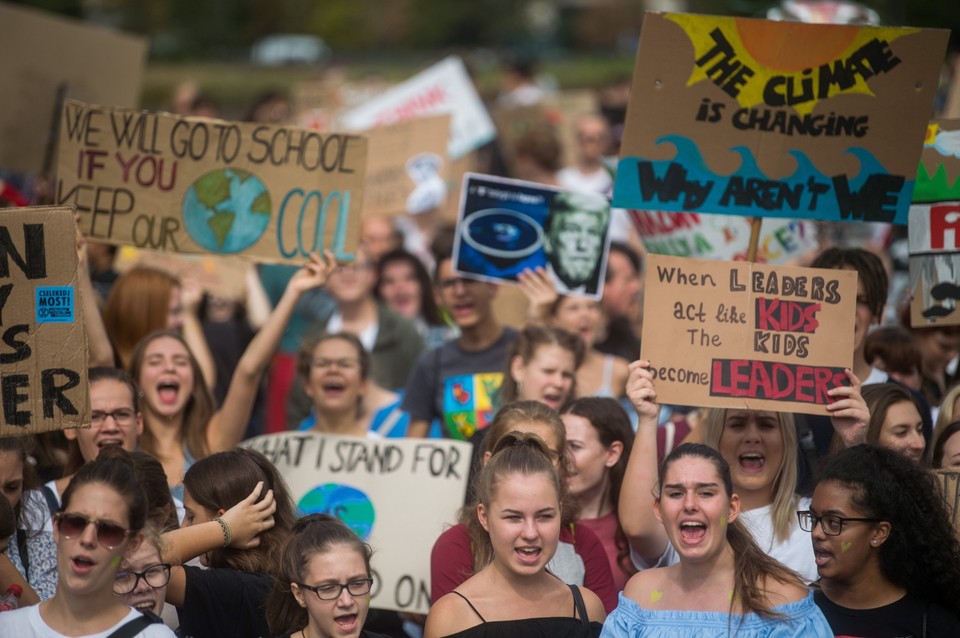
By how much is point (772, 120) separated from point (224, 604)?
3155mm

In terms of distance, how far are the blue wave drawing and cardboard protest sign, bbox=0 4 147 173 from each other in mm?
4369

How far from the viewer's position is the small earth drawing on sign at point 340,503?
6.38 metres

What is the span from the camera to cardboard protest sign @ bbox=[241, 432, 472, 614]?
20.2 ft

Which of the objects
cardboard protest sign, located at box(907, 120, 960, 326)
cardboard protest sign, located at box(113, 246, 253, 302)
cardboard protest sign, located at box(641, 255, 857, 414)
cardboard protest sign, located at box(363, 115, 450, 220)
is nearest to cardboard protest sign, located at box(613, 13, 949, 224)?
cardboard protest sign, located at box(907, 120, 960, 326)

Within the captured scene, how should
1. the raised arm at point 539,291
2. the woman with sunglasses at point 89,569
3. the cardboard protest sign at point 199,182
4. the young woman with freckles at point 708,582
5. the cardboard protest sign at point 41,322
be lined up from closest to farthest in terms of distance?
the woman with sunglasses at point 89,569 < the young woman with freckles at point 708,582 < the cardboard protest sign at point 41,322 < the cardboard protest sign at point 199,182 < the raised arm at point 539,291

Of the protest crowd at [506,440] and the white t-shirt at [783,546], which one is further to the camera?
the white t-shirt at [783,546]

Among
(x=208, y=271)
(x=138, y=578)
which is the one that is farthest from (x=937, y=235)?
(x=208, y=271)

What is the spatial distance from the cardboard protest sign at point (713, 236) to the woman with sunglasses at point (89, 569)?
4158mm

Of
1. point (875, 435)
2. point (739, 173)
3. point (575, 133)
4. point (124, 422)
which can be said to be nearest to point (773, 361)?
point (875, 435)

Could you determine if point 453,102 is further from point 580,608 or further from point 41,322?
point 580,608

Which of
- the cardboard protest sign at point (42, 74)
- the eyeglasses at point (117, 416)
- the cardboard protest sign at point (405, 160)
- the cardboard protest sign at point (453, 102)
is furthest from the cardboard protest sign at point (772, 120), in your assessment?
the cardboard protest sign at point (453, 102)

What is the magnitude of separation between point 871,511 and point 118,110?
4.22 m

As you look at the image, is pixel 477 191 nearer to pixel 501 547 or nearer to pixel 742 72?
pixel 742 72

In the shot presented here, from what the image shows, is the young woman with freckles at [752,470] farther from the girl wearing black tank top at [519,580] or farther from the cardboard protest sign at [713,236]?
the cardboard protest sign at [713,236]
